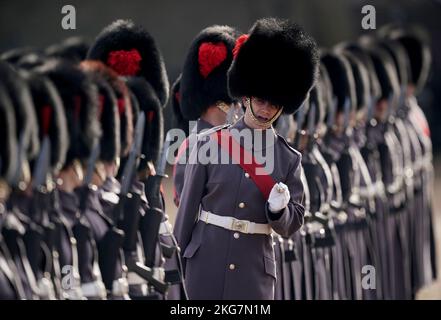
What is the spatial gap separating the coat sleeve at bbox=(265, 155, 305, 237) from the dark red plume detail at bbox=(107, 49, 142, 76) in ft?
3.94

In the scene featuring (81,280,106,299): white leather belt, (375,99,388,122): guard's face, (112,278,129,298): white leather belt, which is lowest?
(112,278,129,298): white leather belt

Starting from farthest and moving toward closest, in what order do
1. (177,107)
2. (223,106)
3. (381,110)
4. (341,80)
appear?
(381,110) < (341,80) < (177,107) < (223,106)

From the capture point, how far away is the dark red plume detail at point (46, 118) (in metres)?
5.65

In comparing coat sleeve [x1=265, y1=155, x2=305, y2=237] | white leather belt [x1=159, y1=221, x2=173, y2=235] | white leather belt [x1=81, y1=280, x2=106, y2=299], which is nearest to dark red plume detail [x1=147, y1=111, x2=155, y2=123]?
white leather belt [x1=159, y1=221, x2=173, y2=235]

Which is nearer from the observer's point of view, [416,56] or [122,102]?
[122,102]

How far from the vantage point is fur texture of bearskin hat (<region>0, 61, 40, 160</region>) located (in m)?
5.40

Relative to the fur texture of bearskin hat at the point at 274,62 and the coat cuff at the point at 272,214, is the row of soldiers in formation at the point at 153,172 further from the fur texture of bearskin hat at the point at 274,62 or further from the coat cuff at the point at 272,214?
the coat cuff at the point at 272,214

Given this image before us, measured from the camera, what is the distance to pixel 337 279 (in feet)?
27.8

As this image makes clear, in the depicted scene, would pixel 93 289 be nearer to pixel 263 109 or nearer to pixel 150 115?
pixel 263 109

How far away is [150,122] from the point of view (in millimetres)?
6754

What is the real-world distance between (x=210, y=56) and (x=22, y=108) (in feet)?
5.73

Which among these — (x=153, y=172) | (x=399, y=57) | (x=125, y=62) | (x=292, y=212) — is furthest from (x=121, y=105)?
(x=399, y=57)

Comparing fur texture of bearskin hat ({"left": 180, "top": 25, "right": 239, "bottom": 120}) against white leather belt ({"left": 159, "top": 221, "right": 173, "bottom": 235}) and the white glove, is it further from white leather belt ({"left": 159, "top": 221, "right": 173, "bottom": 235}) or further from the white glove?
the white glove
